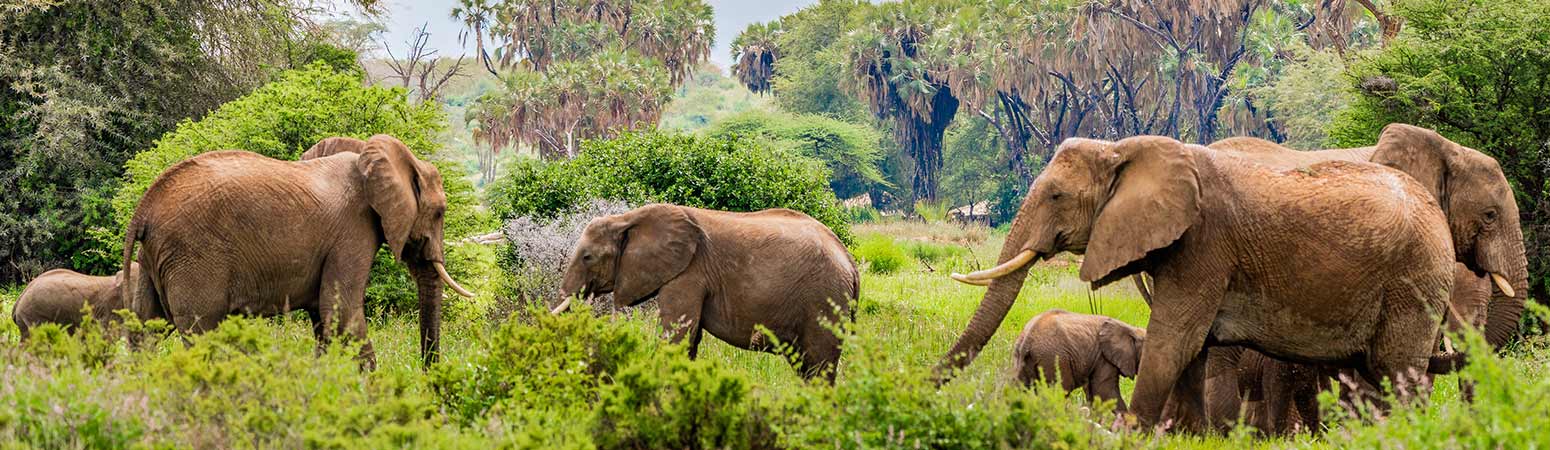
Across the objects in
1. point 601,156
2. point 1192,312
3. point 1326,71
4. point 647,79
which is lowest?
→ point 647,79

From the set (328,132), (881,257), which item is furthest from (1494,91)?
(881,257)

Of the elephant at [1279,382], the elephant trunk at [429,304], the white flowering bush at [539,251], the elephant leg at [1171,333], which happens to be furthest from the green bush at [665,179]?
the elephant leg at [1171,333]

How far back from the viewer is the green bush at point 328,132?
47.9 feet

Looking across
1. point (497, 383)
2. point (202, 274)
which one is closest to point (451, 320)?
point (202, 274)

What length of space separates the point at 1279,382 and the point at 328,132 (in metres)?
9.56

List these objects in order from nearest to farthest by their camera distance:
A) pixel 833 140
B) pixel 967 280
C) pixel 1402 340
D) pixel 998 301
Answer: pixel 967 280
pixel 998 301
pixel 1402 340
pixel 833 140

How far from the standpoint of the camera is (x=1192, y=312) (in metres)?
7.27

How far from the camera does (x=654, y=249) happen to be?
8.80 m

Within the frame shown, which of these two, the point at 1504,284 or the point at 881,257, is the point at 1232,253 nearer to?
the point at 1504,284

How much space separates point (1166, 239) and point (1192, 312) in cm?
48

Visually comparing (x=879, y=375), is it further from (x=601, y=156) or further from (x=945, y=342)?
(x=601, y=156)

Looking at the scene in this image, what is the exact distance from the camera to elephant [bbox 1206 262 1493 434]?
8703mm

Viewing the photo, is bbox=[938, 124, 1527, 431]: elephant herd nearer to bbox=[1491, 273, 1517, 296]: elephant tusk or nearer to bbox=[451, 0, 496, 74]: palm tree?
bbox=[1491, 273, 1517, 296]: elephant tusk

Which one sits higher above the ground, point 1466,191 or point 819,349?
point 1466,191
